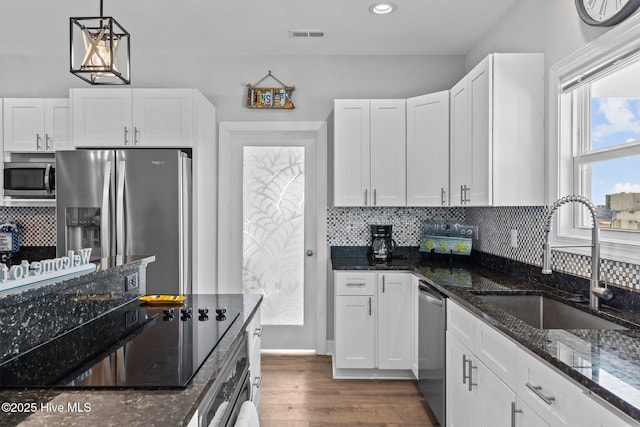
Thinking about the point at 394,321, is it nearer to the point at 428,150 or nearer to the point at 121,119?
the point at 428,150

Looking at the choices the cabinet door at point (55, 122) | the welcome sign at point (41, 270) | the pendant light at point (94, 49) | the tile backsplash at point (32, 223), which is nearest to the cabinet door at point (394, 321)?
the welcome sign at point (41, 270)

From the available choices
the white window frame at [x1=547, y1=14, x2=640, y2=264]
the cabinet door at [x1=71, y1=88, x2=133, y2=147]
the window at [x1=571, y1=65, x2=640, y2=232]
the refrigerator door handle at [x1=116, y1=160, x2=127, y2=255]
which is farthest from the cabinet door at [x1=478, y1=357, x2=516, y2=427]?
the cabinet door at [x1=71, y1=88, x2=133, y2=147]

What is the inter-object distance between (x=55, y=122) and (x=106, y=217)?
44.7 inches

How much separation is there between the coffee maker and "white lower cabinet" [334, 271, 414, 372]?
0.42 meters

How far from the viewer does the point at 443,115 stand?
3.39 metres

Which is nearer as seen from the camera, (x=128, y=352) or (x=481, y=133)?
(x=128, y=352)

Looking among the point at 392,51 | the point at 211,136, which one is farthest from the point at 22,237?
the point at 392,51

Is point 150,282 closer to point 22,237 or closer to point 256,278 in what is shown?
point 256,278

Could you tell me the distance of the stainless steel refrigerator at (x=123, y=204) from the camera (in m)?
3.21

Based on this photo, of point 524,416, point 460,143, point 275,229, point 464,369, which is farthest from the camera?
point 275,229

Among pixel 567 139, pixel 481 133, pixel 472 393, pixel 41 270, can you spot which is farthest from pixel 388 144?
pixel 41 270

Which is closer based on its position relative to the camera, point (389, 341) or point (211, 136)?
point (389, 341)

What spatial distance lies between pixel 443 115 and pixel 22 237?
3.96 meters

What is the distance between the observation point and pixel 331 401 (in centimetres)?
302
